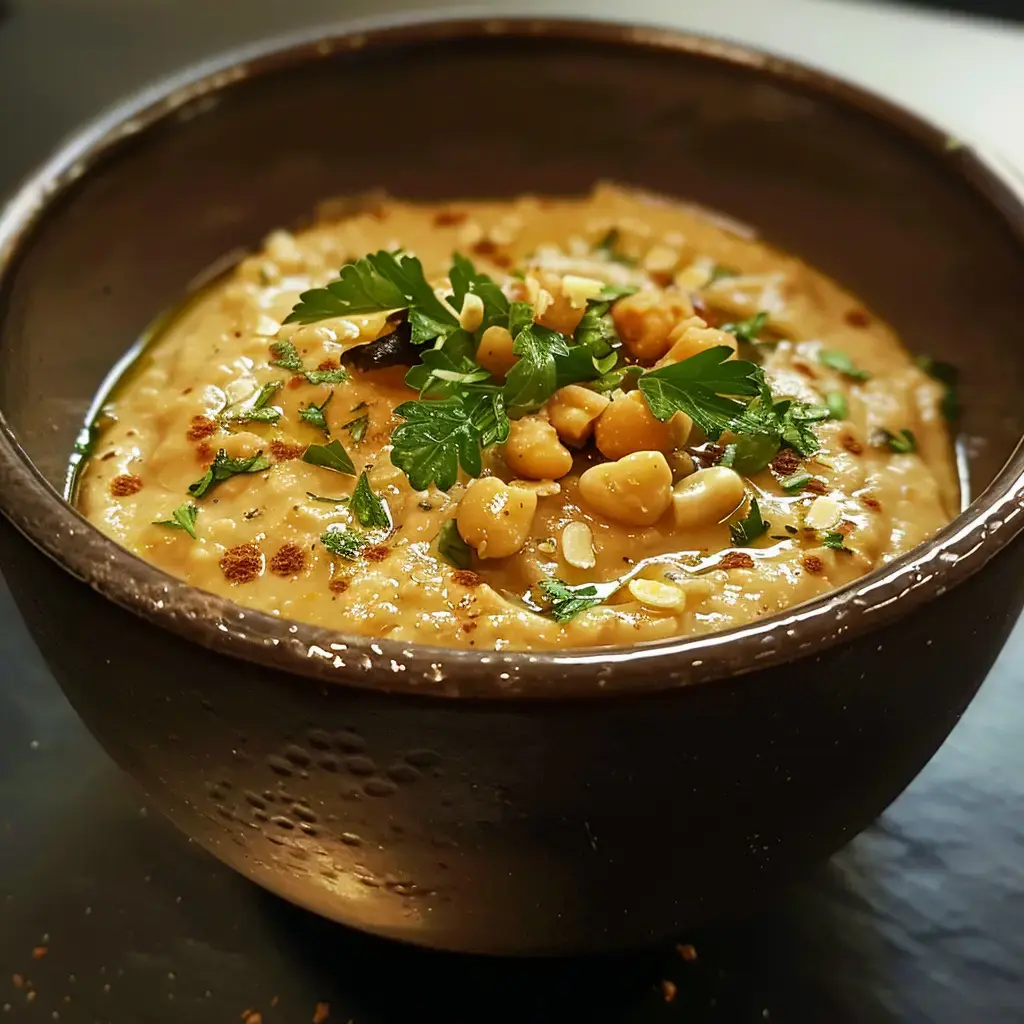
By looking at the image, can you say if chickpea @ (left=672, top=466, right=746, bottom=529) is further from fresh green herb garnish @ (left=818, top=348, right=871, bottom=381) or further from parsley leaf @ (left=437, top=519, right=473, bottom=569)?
fresh green herb garnish @ (left=818, top=348, right=871, bottom=381)

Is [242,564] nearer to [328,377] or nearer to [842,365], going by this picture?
[328,377]

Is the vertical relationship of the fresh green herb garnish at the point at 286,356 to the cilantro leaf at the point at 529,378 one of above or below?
below

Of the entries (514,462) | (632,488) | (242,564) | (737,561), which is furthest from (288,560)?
(737,561)

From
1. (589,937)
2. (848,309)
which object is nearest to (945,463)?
(848,309)

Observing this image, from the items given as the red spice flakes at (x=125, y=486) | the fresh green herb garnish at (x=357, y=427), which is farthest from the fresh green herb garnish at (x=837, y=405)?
the red spice flakes at (x=125, y=486)

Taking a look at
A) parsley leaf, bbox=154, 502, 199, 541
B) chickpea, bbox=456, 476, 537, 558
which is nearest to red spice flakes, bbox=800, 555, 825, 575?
chickpea, bbox=456, 476, 537, 558

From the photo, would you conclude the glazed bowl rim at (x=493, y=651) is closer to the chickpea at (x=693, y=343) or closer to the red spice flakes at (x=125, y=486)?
the red spice flakes at (x=125, y=486)

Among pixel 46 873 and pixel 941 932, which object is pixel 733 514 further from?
pixel 46 873

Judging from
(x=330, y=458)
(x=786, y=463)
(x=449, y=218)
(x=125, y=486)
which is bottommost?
(x=125, y=486)
